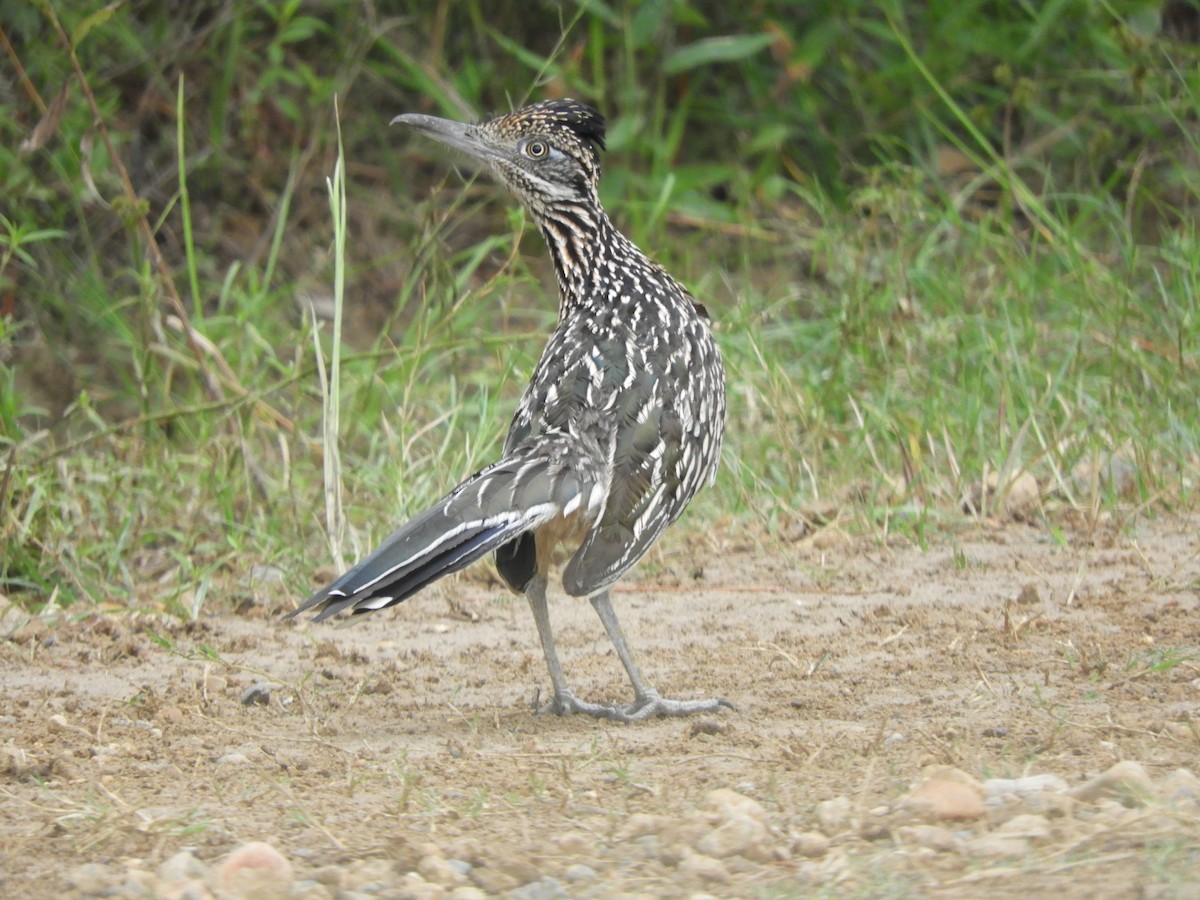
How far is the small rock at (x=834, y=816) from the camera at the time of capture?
11.0 feet

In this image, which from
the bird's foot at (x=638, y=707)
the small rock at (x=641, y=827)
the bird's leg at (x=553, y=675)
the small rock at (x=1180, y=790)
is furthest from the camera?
the bird's leg at (x=553, y=675)

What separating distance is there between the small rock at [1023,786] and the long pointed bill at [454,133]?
3.13 meters

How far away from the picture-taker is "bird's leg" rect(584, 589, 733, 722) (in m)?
4.62

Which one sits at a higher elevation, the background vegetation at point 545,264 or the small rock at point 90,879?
the background vegetation at point 545,264

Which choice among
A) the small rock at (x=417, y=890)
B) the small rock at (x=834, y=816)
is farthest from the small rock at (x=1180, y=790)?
the small rock at (x=417, y=890)

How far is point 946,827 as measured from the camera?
130 inches

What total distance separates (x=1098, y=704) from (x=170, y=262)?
7115 millimetres

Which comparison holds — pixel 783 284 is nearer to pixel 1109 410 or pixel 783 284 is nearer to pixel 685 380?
pixel 1109 410

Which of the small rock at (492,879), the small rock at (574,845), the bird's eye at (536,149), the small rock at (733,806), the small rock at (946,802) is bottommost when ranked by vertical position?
the small rock at (492,879)

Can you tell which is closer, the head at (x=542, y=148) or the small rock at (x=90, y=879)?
the small rock at (x=90, y=879)

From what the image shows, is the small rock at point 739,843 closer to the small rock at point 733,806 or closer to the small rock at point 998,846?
the small rock at point 733,806

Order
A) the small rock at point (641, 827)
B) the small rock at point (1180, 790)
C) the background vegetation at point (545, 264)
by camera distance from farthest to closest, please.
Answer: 1. the background vegetation at point (545, 264)
2. the small rock at point (641, 827)
3. the small rock at point (1180, 790)

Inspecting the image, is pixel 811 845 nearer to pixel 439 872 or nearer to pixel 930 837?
pixel 930 837

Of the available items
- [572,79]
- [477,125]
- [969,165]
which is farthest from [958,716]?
[969,165]
